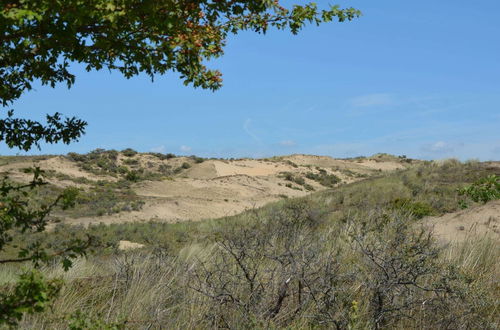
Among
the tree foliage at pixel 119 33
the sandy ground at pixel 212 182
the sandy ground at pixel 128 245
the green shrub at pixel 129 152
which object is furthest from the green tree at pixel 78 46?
the green shrub at pixel 129 152

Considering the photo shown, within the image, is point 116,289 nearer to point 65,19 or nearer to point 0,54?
point 0,54

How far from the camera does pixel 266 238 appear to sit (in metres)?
6.80

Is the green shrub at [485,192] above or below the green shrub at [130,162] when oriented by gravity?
below

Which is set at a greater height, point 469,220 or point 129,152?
point 129,152

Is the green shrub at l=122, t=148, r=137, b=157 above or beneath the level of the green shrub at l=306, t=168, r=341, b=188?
above

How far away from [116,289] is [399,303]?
3.24 m

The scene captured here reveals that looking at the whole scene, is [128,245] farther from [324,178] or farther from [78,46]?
[324,178]

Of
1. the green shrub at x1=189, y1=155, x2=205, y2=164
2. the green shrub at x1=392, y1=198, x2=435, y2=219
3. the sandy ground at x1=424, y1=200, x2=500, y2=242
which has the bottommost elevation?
the sandy ground at x1=424, y1=200, x2=500, y2=242

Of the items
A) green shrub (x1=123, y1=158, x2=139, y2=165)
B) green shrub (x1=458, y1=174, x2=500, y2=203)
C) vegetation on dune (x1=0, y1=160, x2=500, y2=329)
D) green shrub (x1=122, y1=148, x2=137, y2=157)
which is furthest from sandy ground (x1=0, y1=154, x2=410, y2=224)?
vegetation on dune (x1=0, y1=160, x2=500, y2=329)

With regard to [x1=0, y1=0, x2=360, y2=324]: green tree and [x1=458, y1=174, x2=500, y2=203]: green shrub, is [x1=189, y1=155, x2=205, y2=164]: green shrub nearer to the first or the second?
[x1=458, y1=174, x2=500, y2=203]: green shrub

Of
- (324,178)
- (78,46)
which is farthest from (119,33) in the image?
(324,178)

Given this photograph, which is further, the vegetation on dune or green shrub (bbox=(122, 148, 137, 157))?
green shrub (bbox=(122, 148, 137, 157))

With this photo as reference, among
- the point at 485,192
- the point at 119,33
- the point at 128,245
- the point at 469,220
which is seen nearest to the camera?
the point at 119,33

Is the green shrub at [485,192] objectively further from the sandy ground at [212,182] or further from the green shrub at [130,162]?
the green shrub at [130,162]
